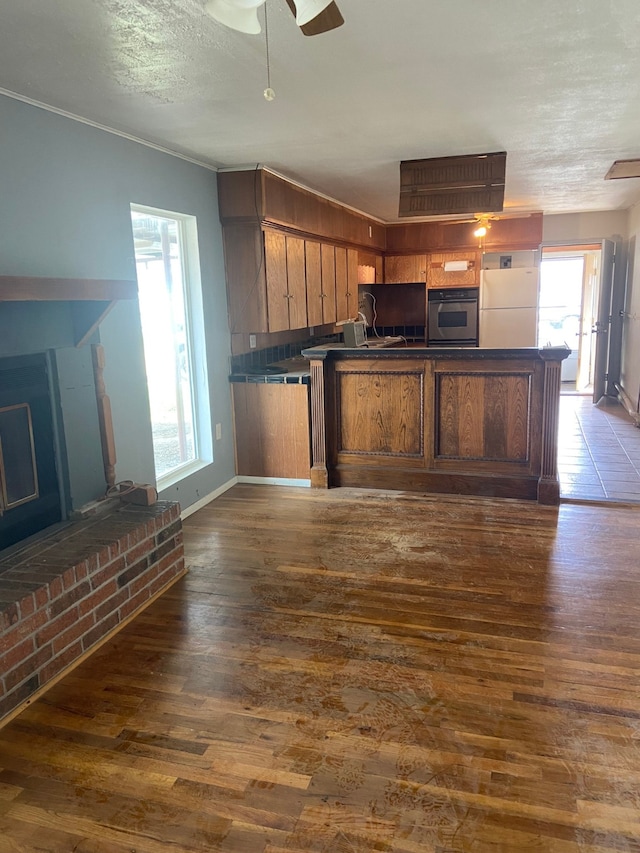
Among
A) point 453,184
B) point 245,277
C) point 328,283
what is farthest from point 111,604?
point 328,283

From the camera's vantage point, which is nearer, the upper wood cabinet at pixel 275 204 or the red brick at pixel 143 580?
the red brick at pixel 143 580

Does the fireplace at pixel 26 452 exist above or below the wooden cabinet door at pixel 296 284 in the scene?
A: below

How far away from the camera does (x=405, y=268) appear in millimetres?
7867

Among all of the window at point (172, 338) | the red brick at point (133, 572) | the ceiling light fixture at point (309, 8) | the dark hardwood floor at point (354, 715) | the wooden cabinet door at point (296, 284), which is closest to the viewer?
the ceiling light fixture at point (309, 8)

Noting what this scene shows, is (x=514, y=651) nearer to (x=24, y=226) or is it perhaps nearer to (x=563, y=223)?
(x=24, y=226)

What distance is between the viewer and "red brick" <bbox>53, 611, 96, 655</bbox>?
241 cm

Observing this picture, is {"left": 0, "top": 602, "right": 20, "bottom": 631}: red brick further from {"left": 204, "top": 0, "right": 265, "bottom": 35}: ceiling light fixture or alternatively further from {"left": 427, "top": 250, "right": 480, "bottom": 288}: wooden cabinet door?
{"left": 427, "top": 250, "right": 480, "bottom": 288}: wooden cabinet door

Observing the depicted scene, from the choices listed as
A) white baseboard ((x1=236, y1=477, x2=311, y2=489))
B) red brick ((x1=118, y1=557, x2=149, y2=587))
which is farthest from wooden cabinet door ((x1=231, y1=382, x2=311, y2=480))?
red brick ((x1=118, y1=557, x2=149, y2=587))

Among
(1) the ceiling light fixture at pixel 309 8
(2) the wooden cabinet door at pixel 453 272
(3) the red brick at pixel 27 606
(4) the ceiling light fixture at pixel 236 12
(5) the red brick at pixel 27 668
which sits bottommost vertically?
(5) the red brick at pixel 27 668

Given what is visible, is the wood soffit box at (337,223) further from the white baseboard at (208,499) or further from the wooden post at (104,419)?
the white baseboard at (208,499)

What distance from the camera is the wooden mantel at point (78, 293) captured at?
2301mm

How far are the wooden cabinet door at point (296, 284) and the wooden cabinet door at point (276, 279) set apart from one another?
8 cm

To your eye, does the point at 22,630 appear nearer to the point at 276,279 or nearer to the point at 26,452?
the point at 26,452

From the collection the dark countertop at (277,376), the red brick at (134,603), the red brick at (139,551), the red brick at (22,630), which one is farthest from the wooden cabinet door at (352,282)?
the red brick at (22,630)
